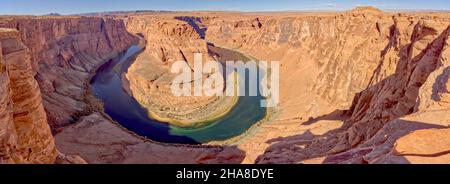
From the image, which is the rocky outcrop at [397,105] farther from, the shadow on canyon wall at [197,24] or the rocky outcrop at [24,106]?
the shadow on canyon wall at [197,24]

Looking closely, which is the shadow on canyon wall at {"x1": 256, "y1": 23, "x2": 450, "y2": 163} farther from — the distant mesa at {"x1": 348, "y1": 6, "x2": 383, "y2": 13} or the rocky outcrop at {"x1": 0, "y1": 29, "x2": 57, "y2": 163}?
the distant mesa at {"x1": 348, "y1": 6, "x2": 383, "y2": 13}

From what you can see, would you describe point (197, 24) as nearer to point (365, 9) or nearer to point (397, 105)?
point (365, 9)

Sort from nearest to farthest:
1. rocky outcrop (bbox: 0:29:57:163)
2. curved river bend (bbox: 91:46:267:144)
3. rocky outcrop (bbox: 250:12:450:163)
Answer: rocky outcrop (bbox: 250:12:450:163), rocky outcrop (bbox: 0:29:57:163), curved river bend (bbox: 91:46:267:144)

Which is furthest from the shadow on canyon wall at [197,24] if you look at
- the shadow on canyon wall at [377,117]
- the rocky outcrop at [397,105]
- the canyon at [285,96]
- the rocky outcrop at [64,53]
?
the shadow on canyon wall at [377,117]

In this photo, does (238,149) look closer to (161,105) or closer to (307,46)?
(161,105)

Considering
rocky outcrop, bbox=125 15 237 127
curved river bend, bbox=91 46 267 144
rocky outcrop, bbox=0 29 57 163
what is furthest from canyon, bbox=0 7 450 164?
curved river bend, bbox=91 46 267 144

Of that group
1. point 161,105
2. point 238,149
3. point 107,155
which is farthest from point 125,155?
point 161,105

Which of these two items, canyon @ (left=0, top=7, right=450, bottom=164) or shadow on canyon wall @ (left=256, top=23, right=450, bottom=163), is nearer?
canyon @ (left=0, top=7, right=450, bottom=164)
